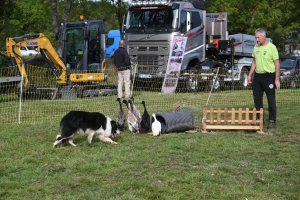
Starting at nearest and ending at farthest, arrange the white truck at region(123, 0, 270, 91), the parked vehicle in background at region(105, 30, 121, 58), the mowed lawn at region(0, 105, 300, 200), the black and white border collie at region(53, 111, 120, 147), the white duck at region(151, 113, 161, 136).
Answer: the mowed lawn at region(0, 105, 300, 200)
the black and white border collie at region(53, 111, 120, 147)
the white duck at region(151, 113, 161, 136)
the white truck at region(123, 0, 270, 91)
the parked vehicle in background at region(105, 30, 121, 58)

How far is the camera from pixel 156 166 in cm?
656

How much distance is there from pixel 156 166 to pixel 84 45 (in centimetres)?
1161

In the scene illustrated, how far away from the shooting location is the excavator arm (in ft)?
53.3

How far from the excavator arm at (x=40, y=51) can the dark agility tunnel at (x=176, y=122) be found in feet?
25.7

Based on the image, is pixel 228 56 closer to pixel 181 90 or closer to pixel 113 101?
pixel 181 90

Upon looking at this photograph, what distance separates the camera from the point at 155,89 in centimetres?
1777

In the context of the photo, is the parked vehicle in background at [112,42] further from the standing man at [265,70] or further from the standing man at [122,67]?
the standing man at [265,70]

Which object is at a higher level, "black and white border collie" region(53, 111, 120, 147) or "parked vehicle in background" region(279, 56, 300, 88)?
"parked vehicle in background" region(279, 56, 300, 88)

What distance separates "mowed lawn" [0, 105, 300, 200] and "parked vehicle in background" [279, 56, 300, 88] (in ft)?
32.8

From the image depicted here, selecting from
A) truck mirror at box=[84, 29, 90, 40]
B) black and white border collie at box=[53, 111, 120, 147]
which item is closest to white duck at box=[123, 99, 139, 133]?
black and white border collie at box=[53, 111, 120, 147]

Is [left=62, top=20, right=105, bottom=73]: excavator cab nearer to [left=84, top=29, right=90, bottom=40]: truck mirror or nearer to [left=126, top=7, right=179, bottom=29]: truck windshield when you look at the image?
[left=84, top=29, right=90, bottom=40]: truck mirror

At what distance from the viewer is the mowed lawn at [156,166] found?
5.45 m

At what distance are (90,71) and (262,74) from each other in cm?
927

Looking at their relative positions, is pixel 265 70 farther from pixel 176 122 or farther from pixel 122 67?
pixel 122 67
